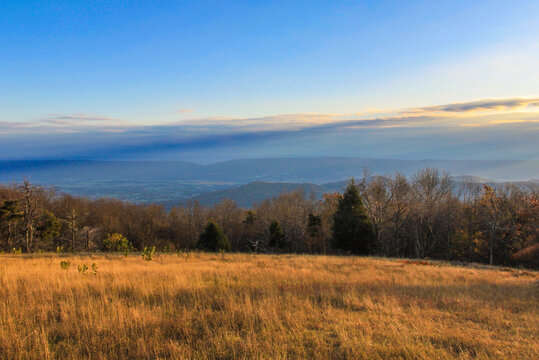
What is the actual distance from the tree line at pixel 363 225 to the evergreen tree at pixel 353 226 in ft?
0.36

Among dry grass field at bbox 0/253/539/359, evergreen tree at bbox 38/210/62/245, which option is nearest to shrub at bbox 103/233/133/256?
evergreen tree at bbox 38/210/62/245

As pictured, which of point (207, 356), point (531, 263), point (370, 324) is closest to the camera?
point (207, 356)

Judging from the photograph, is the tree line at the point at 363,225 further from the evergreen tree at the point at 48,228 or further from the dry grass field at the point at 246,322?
the dry grass field at the point at 246,322

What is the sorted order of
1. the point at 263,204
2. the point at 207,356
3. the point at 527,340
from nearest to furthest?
1. the point at 207,356
2. the point at 527,340
3. the point at 263,204

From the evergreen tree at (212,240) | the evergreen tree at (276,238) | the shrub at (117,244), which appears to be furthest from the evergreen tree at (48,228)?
the evergreen tree at (276,238)

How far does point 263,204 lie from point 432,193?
41540 millimetres

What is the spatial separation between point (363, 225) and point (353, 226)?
1083mm

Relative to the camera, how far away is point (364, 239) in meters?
33.2

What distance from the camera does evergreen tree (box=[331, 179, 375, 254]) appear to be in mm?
33156

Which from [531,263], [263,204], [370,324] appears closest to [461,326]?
[370,324]

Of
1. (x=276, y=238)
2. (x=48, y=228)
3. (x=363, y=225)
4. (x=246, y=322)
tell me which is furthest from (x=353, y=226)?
(x=48, y=228)

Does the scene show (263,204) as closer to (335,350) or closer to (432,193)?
(432,193)

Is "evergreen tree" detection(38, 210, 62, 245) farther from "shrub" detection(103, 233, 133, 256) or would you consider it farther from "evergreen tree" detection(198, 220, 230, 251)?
"evergreen tree" detection(198, 220, 230, 251)

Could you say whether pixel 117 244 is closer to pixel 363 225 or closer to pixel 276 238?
pixel 276 238
